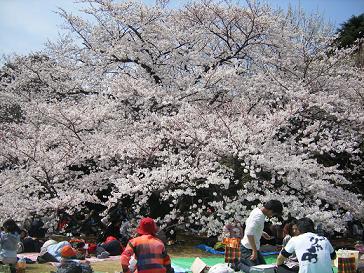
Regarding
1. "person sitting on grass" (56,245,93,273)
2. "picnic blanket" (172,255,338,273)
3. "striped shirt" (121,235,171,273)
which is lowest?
"picnic blanket" (172,255,338,273)

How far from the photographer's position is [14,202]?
10.7m

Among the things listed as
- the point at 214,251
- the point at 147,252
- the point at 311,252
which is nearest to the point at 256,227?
the point at 311,252

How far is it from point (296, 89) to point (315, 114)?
3.03 ft

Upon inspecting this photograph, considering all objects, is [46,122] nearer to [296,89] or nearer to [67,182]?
[67,182]

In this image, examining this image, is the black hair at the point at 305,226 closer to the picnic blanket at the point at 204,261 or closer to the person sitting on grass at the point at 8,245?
the picnic blanket at the point at 204,261

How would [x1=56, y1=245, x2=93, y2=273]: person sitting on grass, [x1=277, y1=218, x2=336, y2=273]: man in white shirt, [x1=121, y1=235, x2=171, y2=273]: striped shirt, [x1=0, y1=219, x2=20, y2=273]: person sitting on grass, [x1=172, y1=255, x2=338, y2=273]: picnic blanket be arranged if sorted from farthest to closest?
[x1=172, y1=255, x2=338, y2=273]: picnic blanket → [x1=0, y1=219, x2=20, y2=273]: person sitting on grass → [x1=56, y1=245, x2=93, y2=273]: person sitting on grass → [x1=121, y1=235, x2=171, y2=273]: striped shirt → [x1=277, y1=218, x2=336, y2=273]: man in white shirt

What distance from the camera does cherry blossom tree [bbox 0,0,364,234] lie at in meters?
10.0

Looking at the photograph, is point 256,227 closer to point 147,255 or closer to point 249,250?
point 249,250

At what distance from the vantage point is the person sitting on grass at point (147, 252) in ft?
14.0

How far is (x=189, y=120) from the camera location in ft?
35.7

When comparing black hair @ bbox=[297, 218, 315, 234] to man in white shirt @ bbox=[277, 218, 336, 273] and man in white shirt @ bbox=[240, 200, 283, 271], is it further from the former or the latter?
man in white shirt @ bbox=[240, 200, 283, 271]

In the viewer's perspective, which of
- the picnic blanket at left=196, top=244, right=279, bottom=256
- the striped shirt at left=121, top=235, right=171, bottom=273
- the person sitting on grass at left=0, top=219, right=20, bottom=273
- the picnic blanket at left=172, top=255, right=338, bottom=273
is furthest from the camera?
the picnic blanket at left=196, top=244, right=279, bottom=256

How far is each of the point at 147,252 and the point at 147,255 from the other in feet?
0.10

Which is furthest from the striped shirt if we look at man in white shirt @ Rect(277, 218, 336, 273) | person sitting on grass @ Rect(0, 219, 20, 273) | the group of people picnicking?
person sitting on grass @ Rect(0, 219, 20, 273)
